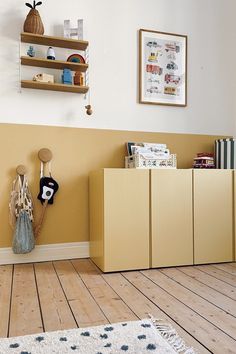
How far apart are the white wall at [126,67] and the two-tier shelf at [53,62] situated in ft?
0.24

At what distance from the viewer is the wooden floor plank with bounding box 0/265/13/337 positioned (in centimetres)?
145

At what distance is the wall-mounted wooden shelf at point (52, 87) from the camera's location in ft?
8.41

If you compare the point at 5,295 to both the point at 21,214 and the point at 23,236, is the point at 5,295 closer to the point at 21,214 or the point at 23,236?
the point at 23,236

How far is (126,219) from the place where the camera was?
7.81 ft

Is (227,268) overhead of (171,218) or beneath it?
beneath

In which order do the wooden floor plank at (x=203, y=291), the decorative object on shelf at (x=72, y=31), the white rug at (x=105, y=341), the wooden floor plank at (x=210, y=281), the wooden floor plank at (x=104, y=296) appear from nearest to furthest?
the white rug at (x=105, y=341) → the wooden floor plank at (x=104, y=296) → the wooden floor plank at (x=203, y=291) → the wooden floor plank at (x=210, y=281) → the decorative object on shelf at (x=72, y=31)

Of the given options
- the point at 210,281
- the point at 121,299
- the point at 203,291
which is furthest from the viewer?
the point at 210,281

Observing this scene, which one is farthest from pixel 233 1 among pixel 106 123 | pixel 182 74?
pixel 106 123

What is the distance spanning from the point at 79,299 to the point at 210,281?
91cm

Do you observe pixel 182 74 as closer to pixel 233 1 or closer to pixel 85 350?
pixel 233 1

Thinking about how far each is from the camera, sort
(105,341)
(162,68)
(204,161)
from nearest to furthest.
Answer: (105,341) → (204,161) → (162,68)

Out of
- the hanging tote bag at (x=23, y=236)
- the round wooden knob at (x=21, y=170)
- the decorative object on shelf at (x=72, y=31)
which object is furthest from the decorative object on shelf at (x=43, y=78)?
the hanging tote bag at (x=23, y=236)

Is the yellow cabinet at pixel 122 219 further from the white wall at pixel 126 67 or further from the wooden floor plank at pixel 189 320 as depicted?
the white wall at pixel 126 67

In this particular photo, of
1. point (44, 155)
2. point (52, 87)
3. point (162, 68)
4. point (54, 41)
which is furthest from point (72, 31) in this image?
point (44, 155)
